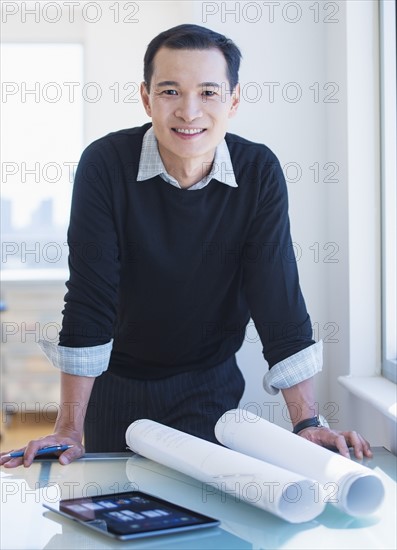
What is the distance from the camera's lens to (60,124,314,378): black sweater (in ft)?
5.13

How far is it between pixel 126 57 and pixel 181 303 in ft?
6.14

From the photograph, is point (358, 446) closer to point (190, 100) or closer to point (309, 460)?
point (309, 460)

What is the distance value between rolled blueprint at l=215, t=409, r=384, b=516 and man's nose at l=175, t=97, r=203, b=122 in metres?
0.57

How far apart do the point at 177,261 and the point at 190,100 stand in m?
0.33

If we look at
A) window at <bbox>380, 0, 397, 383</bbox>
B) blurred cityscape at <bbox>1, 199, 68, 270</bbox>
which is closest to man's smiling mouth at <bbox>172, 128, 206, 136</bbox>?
window at <bbox>380, 0, 397, 383</bbox>

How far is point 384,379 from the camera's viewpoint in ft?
6.25

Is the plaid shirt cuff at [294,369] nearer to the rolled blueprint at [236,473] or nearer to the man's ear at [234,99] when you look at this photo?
the rolled blueprint at [236,473]

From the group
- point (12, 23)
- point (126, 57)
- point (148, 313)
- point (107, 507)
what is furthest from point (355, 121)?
point (12, 23)

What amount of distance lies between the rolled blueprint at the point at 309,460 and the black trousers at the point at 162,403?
0.39 meters

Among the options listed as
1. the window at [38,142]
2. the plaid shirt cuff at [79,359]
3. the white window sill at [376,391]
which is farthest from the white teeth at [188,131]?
the window at [38,142]

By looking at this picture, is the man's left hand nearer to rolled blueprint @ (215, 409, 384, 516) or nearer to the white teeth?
rolled blueprint @ (215, 409, 384, 516)

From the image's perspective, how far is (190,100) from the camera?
4.98 ft

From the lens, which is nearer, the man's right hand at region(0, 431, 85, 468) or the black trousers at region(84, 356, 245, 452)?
the man's right hand at region(0, 431, 85, 468)

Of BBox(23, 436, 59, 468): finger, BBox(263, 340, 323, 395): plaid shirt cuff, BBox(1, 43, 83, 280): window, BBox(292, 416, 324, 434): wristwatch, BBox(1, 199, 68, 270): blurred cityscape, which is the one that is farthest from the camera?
BBox(1, 199, 68, 270): blurred cityscape
